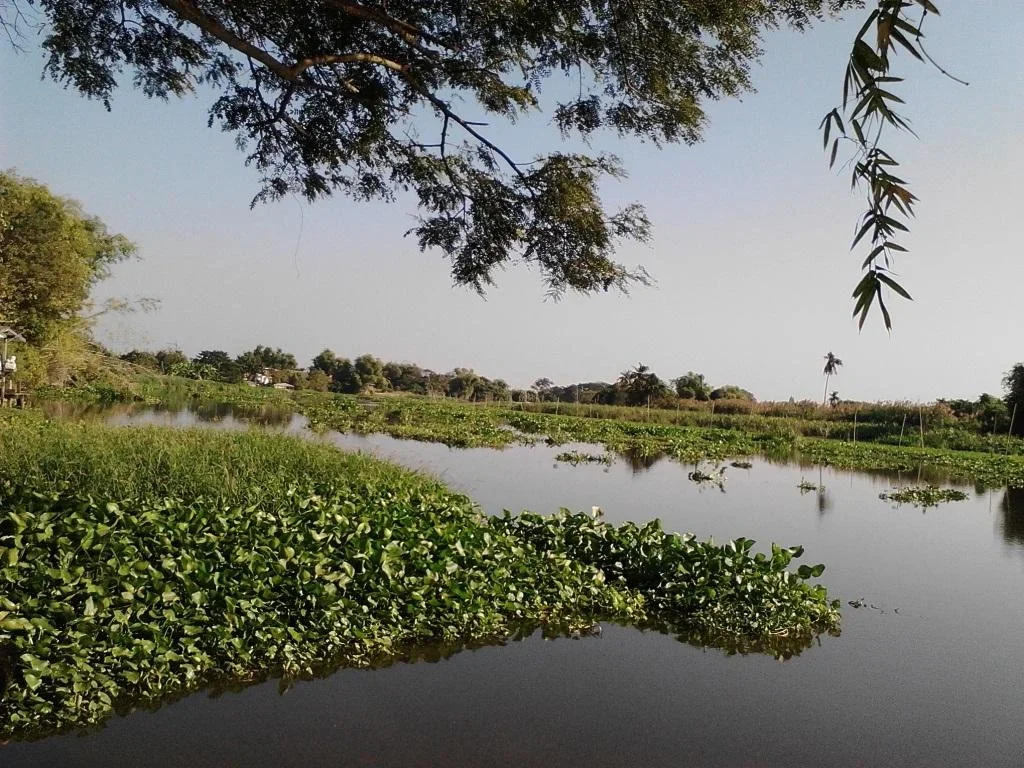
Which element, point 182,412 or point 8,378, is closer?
point 8,378

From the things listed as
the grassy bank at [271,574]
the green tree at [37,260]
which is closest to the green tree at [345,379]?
the green tree at [37,260]

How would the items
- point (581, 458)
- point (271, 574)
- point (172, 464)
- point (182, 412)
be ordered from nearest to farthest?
point (271, 574) < point (172, 464) < point (581, 458) < point (182, 412)

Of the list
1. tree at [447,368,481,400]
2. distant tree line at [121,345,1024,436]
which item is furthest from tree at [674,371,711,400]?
tree at [447,368,481,400]

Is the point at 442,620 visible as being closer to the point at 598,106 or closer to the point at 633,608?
the point at 633,608

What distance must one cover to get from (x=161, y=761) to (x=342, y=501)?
2.83 metres

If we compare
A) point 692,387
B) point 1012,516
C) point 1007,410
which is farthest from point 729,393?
point 1012,516

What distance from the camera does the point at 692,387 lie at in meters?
44.4

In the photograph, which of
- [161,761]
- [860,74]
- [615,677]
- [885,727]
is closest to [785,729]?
[885,727]

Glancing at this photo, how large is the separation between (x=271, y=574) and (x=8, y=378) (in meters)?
21.4

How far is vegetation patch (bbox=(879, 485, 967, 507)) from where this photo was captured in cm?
1436

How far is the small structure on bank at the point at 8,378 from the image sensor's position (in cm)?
1946

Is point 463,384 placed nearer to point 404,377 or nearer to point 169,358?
point 404,377

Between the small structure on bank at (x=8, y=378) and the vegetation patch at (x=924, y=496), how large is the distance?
19.2m

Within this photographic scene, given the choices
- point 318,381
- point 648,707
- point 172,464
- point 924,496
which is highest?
point 318,381
